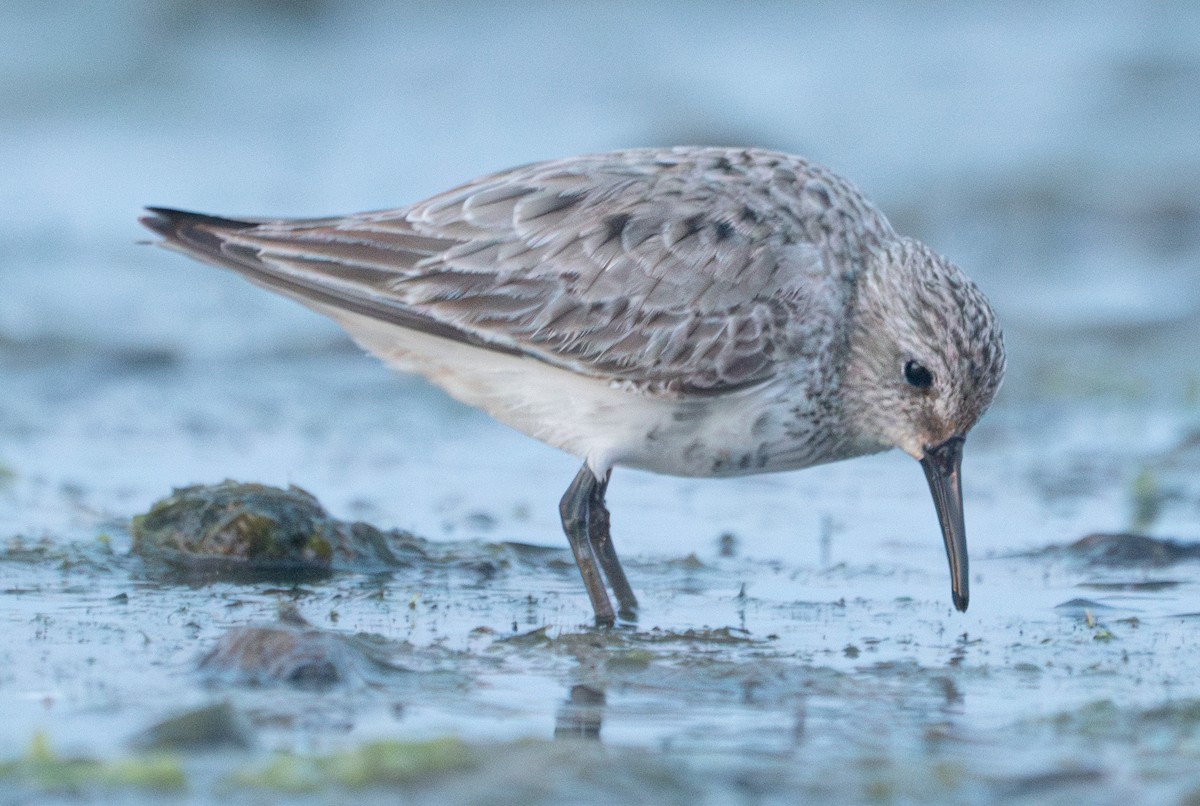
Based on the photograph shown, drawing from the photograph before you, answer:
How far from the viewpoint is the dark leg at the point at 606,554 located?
19.5 feet

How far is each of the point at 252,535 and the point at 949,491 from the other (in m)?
2.45

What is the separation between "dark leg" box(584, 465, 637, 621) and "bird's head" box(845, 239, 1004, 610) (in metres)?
0.96

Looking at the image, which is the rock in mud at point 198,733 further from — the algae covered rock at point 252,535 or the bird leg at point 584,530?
the algae covered rock at point 252,535

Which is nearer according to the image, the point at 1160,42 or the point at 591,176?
the point at 591,176

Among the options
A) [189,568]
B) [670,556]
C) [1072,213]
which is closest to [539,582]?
[670,556]

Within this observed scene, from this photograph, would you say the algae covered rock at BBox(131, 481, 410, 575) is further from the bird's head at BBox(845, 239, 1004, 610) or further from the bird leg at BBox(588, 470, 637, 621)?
the bird's head at BBox(845, 239, 1004, 610)

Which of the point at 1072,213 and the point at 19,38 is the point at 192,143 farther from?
the point at 1072,213

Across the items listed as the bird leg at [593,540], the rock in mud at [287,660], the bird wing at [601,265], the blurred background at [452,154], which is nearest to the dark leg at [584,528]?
the bird leg at [593,540]

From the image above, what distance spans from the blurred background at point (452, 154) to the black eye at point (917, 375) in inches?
73.5

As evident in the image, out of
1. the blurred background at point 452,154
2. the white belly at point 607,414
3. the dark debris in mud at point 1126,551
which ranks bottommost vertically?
the dark debris in mud at point 1126,551

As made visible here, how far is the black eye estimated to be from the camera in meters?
5.90

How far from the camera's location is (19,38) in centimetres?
1778

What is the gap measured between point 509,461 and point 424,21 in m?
11.3

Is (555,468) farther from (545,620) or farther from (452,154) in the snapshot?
(452,154)
